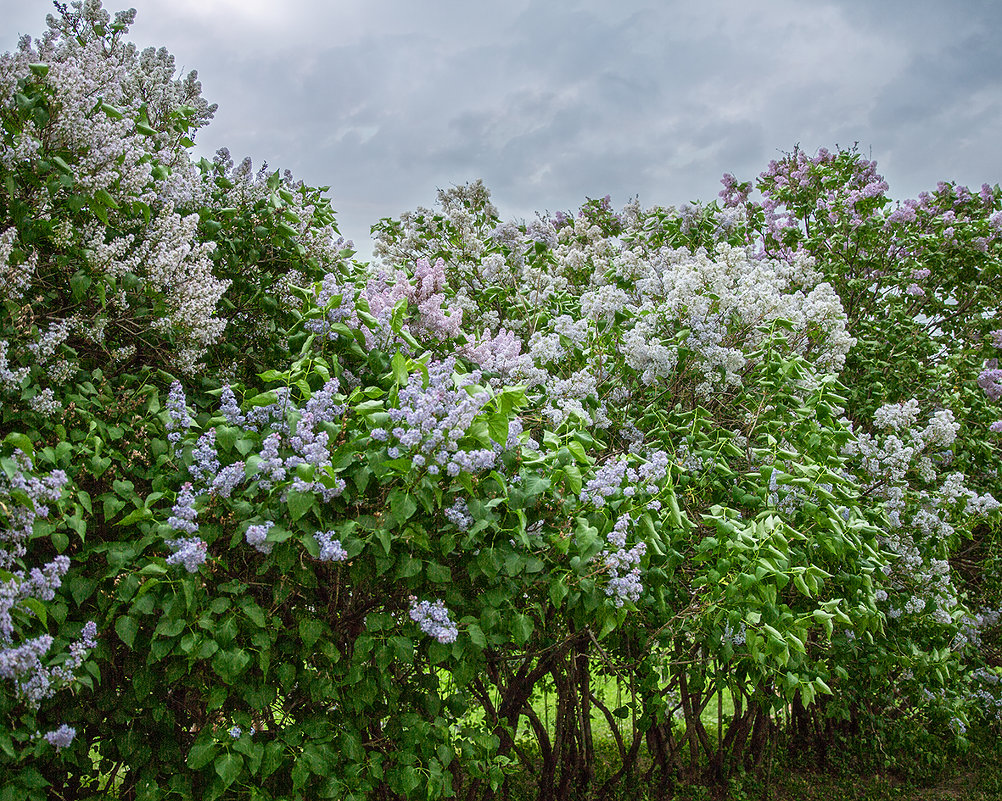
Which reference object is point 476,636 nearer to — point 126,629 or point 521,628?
point 521,628

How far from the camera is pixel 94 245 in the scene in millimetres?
2980

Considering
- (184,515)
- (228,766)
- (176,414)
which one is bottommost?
(228,766)

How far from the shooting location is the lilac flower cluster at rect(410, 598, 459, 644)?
265 cm

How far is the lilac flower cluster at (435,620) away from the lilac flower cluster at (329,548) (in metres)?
0.32

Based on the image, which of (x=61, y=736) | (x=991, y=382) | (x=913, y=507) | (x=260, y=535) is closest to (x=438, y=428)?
(x=260, y=535)

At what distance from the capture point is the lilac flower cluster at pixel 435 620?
2.65 metres

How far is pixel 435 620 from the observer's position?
8.84 feet

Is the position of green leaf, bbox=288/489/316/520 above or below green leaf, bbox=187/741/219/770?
above

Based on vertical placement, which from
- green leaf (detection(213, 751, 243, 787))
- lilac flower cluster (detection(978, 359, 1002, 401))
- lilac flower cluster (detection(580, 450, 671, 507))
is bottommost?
green leaf (detection(213, 751, 243, 787))

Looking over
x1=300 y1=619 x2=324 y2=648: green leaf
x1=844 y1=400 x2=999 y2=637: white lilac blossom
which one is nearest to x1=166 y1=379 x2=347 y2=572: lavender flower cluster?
x1=300 y1=619 x2=324 y2=648: green leaf

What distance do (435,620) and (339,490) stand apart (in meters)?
0.53

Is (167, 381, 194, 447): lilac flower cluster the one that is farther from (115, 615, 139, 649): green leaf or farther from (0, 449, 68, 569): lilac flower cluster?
(115, 615, 139, 649): green leaf

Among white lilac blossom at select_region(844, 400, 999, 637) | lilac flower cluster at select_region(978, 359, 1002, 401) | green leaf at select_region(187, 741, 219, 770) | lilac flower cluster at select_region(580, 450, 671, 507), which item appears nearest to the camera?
green leaf at select_region(187, 741, 219, 770)

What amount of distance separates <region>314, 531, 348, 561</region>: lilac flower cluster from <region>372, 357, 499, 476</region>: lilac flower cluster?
1.11 feet
